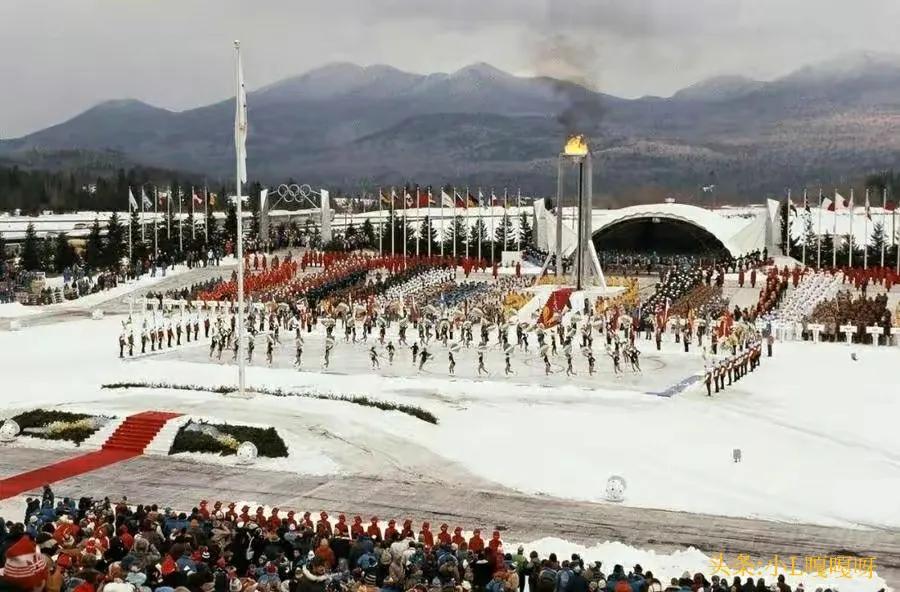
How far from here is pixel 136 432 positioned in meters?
29.1

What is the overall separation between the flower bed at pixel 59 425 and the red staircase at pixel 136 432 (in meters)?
0.82

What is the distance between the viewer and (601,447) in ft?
92.9

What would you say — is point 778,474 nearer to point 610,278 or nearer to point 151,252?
point 610,278

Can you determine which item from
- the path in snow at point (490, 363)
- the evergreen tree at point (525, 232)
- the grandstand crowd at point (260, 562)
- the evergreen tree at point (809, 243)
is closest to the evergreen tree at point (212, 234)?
the evergreen tree at point (525, 232)

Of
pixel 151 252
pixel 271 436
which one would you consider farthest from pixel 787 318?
pixel 151 252

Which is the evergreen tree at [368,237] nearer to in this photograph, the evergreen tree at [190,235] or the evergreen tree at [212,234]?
the evergreen tree at [212,234]

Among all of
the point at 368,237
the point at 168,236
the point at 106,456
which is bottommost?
the point at 106,456

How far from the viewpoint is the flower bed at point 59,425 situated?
29.4 m

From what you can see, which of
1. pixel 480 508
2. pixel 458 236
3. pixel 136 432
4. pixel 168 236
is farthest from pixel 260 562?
pixel 458 236

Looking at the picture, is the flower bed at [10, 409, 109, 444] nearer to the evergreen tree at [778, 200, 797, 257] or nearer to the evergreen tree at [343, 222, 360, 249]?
the evergreen tree at [343, 222, 360, 249]

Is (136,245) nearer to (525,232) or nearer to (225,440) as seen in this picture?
(525,232)

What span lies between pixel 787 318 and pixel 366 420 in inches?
1196

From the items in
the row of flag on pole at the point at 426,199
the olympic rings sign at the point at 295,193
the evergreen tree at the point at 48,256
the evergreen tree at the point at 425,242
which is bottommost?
the evergreen tree at the point at 48,256

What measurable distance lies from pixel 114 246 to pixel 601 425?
66.5 metres
